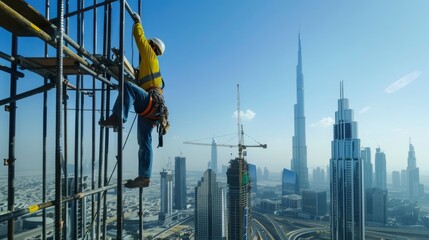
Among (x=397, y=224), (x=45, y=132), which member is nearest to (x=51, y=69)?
(x=45, y=132)

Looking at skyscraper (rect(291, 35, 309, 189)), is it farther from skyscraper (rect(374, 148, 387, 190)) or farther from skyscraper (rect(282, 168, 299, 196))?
skyscraper (rect(374, 148, 387, 190))

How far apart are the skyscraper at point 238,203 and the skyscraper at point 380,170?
63949mm

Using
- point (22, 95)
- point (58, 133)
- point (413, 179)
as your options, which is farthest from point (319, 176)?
point (58, 133)

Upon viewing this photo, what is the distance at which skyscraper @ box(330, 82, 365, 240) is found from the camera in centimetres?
4231

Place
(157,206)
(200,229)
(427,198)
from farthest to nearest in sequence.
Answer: (427,198) < (157,206) < (200,229)

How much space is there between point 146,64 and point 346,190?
46788 mm

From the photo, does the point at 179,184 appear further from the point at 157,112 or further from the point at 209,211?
the point at 157,112

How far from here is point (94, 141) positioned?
346 centimetres

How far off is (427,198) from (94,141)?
112 meters

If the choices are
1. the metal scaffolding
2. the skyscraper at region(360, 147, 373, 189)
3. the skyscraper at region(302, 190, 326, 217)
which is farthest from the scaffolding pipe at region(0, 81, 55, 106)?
the skyscraper at region(360, 147, 373, 189)

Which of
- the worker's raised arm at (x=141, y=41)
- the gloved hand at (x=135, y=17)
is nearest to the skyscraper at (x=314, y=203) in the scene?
the worker's raised arm at (x=141, y=41)

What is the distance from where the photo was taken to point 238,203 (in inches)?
1651

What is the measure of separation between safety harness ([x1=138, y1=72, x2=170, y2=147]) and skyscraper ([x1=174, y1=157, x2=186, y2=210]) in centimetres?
6820

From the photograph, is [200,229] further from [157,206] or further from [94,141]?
[94,141]
